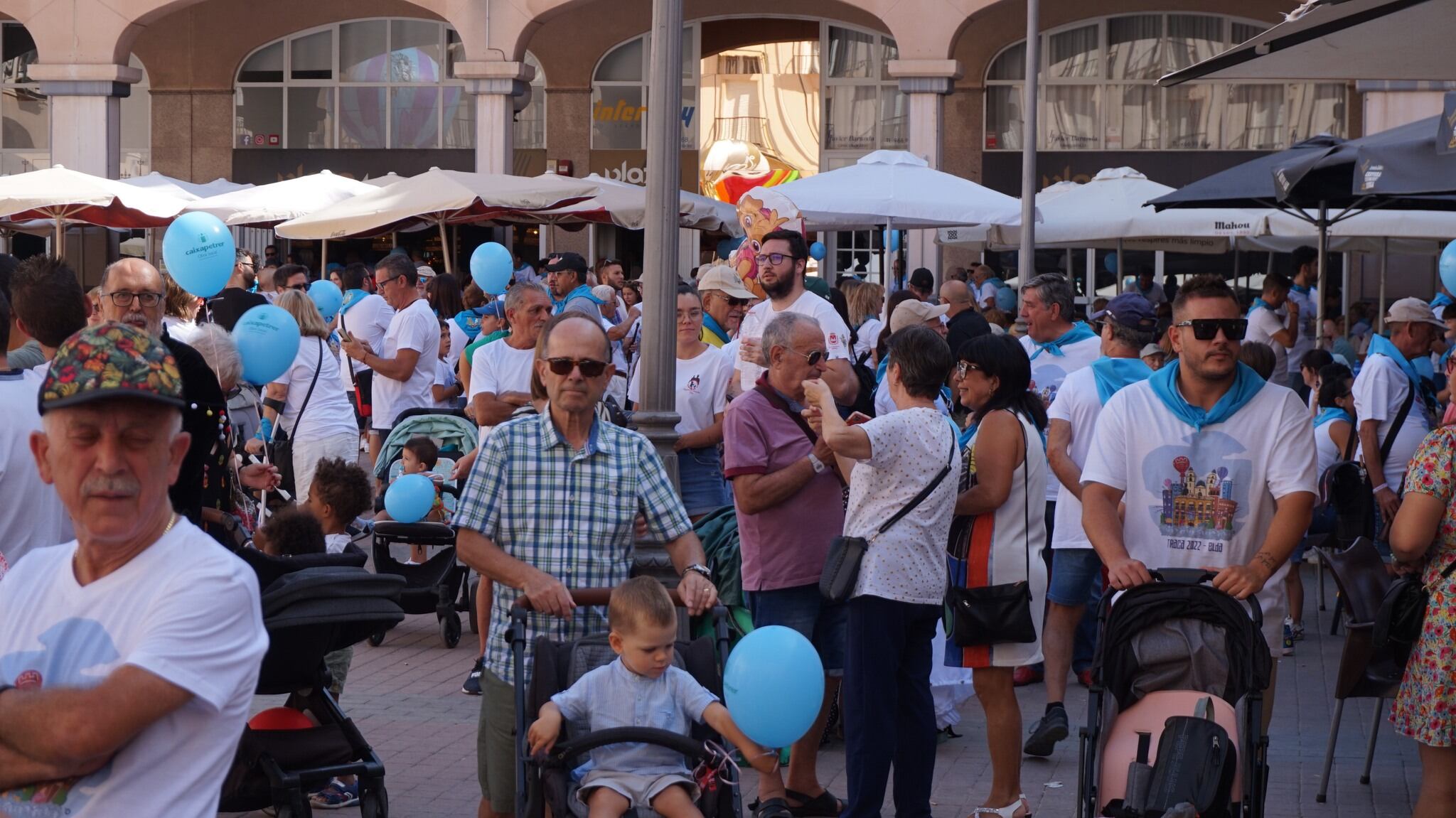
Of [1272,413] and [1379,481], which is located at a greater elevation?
[1272,413]

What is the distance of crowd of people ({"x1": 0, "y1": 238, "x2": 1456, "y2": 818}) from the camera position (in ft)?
8.20

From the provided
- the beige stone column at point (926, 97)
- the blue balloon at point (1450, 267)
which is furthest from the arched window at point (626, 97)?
the blue balloon at point (1450, 267)

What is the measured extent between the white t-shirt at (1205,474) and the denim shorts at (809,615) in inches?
52.0

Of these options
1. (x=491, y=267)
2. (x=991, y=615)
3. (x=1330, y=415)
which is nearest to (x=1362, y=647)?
(x=991, y=615)

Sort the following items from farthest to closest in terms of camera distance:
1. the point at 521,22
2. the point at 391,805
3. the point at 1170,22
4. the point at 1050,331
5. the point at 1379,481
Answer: the point at 1170,22
the point at 521,22
the point at 1379,481
the point at 1050,331
the point at 391,805

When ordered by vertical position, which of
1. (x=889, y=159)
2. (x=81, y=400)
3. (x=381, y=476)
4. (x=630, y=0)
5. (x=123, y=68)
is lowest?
(x=381, y=476)

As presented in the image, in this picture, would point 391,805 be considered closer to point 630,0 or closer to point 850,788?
point 850,788

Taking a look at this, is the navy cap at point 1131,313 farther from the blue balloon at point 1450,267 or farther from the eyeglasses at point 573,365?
the eyeglasses at point 573,365

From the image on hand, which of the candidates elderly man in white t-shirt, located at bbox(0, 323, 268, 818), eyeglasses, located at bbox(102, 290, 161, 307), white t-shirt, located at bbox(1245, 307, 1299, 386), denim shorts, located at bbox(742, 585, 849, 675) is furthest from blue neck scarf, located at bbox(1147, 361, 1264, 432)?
white t-shirt, located at bbox(1245, 307, 1299, 386)

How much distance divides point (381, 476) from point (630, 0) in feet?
75.2

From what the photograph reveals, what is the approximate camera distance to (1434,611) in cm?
574

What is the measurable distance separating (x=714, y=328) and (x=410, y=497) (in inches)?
85.6

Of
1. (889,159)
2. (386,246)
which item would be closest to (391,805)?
(889,159)

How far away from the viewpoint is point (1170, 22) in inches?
1192
